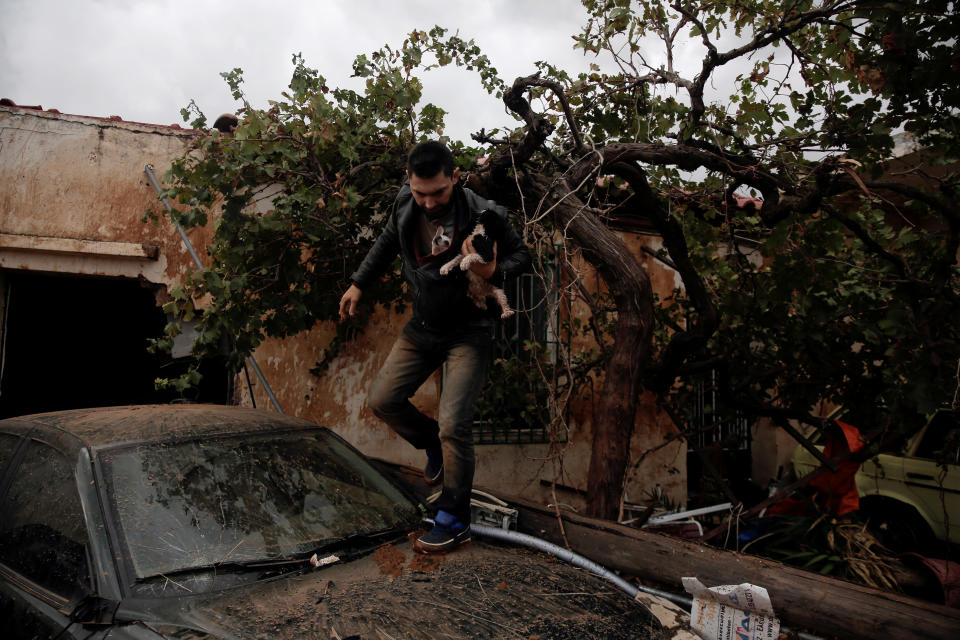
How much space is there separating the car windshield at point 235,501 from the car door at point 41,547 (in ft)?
0.53

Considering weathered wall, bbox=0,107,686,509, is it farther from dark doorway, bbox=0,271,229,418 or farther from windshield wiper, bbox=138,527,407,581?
windshield wiper, bbox=138,527,407,581

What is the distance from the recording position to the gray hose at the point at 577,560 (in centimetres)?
246

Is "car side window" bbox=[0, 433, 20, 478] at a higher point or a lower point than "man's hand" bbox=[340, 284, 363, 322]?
lower

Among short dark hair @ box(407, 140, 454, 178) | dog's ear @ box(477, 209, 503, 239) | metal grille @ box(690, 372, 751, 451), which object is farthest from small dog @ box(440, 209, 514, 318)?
metal grille @ box(690, 372, 751, 451)

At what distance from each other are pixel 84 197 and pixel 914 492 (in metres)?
7.43

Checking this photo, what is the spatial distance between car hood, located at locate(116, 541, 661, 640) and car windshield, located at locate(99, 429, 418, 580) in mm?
153

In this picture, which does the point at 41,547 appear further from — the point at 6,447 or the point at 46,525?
the point at 6,447

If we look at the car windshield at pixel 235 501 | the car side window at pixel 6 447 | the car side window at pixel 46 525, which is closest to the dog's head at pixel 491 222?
the car windshield at pixel 235 501

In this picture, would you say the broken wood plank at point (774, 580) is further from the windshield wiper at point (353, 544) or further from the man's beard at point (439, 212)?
the man's beard at point (439, 212)

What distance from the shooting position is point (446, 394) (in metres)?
2.80

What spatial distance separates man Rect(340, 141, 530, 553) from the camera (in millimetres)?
2686

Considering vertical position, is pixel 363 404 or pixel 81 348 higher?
pixel 81 348

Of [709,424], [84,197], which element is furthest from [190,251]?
[709,424]

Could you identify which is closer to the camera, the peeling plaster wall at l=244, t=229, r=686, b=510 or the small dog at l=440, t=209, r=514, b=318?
the small dog at l=440, t=209, r=514, b=318
